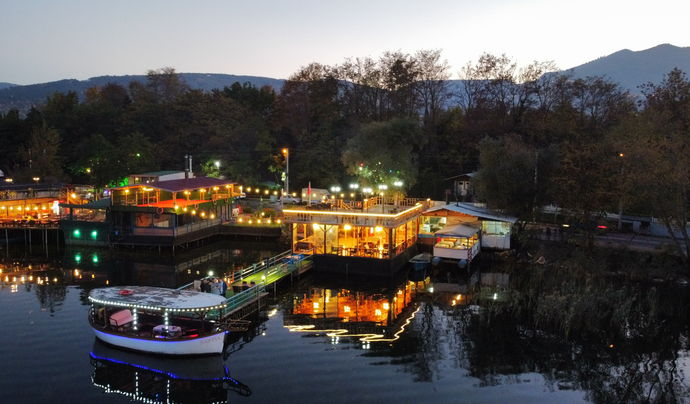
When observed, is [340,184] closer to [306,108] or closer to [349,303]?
[306,108]

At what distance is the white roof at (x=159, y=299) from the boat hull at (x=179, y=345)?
47.2 inches

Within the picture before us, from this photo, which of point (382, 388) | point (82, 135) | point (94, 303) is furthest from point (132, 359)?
point (82, 135)

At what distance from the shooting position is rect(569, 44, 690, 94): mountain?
14875cm

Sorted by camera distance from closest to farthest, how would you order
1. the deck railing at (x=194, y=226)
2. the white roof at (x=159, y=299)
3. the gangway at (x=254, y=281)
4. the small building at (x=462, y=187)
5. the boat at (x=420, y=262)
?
the white roof at (x=159, y=299) < the gangway at (x=254, y=281) < the boat at (x=420, y=262) < the deck railing at (x=194, y=226) < the small building at (x=462, y=187)

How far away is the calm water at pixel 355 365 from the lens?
17031mm

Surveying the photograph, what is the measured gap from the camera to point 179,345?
19484mm

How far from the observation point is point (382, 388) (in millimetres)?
17375

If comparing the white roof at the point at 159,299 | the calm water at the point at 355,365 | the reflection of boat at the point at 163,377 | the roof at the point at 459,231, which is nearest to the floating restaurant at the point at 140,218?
the calm water at the point at 355,365

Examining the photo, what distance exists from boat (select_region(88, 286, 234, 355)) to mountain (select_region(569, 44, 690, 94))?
14789cm

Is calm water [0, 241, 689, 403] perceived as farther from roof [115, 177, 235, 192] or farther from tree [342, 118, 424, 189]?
tree [342, 118, 424, 189]

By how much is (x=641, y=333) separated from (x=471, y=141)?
131 feet

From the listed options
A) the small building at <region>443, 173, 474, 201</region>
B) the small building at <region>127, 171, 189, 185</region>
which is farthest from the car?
the small building at <region>443, 173, 474, 201</region>

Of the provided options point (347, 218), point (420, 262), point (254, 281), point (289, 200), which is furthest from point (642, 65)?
point (254, 281)

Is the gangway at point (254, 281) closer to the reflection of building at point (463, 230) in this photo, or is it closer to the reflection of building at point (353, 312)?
the reflection of building at point (353, 312)
